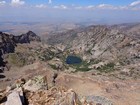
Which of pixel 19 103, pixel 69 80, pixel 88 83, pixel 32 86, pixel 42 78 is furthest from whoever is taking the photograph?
pixel 69 80

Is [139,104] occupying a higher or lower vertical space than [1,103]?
lower

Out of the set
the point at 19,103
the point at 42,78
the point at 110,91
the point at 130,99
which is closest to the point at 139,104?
the point at 130,99

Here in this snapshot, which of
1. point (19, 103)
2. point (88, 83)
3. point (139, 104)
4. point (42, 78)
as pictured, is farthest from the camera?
point (88, 83)

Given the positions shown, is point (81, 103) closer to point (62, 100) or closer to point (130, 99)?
point (62, 100)

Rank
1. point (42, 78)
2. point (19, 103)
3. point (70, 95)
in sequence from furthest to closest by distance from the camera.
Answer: point (42, 78) < point (70, 95) < point (19, 103)

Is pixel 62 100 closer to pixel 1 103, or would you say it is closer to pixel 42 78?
pixel 1 103

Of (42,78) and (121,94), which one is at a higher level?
(42,78)

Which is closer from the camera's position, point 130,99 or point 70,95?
point 70,95

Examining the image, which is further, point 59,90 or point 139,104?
point 139,104

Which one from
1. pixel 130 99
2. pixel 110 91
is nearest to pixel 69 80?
pixel 110 91
